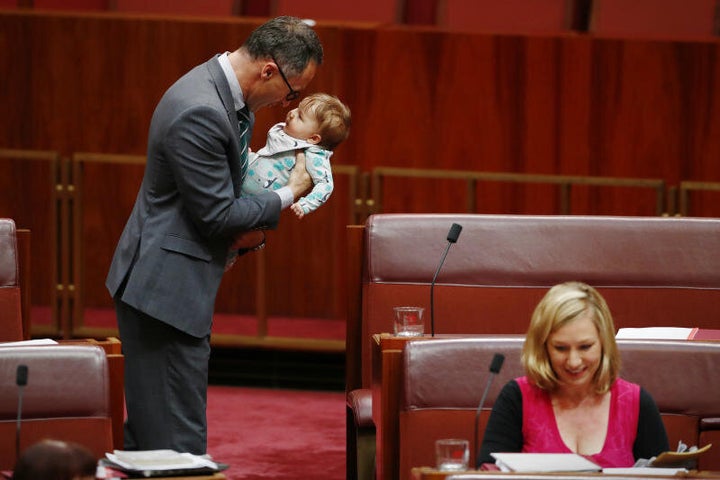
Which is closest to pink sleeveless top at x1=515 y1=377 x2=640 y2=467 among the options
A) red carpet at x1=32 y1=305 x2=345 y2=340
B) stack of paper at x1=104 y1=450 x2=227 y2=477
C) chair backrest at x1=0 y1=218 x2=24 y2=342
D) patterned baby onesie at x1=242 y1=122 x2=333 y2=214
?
stack of paper at x1=104 y1=450 x2=227 y2=477

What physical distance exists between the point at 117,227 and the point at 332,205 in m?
0.73

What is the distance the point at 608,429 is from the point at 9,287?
1404 mm

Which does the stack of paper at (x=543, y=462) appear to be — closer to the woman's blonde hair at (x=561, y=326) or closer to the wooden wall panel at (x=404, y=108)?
the woman's blonde hair at (x=561, y=326)

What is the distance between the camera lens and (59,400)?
2.15 meters

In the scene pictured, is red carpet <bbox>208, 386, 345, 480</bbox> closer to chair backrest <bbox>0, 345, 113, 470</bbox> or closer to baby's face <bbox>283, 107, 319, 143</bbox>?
baby's face <bbox>283, 107, 319, 143</bbox>

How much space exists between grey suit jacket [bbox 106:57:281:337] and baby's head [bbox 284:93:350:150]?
0.40 m

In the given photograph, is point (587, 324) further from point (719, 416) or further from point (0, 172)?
point (0, 172)

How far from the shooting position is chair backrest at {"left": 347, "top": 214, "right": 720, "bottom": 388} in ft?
9.80

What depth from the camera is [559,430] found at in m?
2.08

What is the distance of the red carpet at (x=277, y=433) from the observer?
344 centimetres

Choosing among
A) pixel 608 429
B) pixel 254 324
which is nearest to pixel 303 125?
pixel 608 429

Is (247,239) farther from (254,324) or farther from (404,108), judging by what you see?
(404,108)

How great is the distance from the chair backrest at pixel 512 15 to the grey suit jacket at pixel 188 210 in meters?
2.39

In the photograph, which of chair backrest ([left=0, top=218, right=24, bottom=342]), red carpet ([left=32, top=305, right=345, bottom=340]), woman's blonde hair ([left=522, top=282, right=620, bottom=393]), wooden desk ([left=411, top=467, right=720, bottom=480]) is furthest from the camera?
red carpet ([left=32, top=305, right=345, bottom=340])
